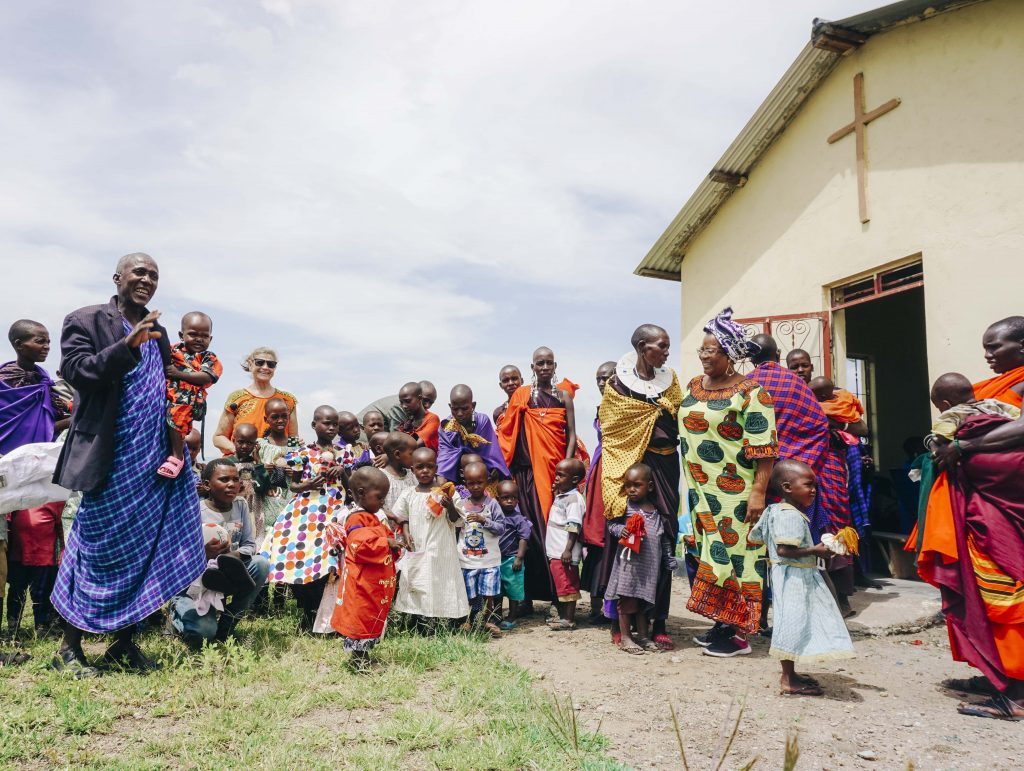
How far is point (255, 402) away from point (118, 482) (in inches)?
83.0

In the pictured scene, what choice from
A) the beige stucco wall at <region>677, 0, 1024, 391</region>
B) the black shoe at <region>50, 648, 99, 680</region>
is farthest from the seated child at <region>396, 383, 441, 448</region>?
the beige stucco wall at <region>677, 0, 1024, 391</region>

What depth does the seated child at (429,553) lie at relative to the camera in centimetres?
489

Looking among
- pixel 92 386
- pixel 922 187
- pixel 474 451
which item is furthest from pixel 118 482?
pixel 922 187

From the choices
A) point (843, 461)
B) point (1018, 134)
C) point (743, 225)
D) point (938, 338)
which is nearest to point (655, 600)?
point (843, 461)

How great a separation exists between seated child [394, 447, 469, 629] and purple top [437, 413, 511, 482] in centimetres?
77

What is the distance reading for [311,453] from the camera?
526cm

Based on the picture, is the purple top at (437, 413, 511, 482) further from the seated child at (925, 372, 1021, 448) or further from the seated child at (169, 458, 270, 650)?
the seated child at (925, 372, 1021, 448)

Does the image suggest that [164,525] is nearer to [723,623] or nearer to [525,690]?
Result: [525,690]

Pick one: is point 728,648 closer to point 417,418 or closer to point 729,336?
point 729,336

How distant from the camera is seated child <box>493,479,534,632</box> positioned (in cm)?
547

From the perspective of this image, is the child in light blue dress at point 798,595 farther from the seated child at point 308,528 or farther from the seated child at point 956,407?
the seated child at point 308,528

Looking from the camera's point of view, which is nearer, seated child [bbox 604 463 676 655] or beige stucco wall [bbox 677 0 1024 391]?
seated child [bbox 604 463 676 655]

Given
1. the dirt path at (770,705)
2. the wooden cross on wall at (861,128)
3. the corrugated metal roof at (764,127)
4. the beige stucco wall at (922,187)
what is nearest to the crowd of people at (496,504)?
the dirt path at (770,705)

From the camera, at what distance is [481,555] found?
527 centimetres
